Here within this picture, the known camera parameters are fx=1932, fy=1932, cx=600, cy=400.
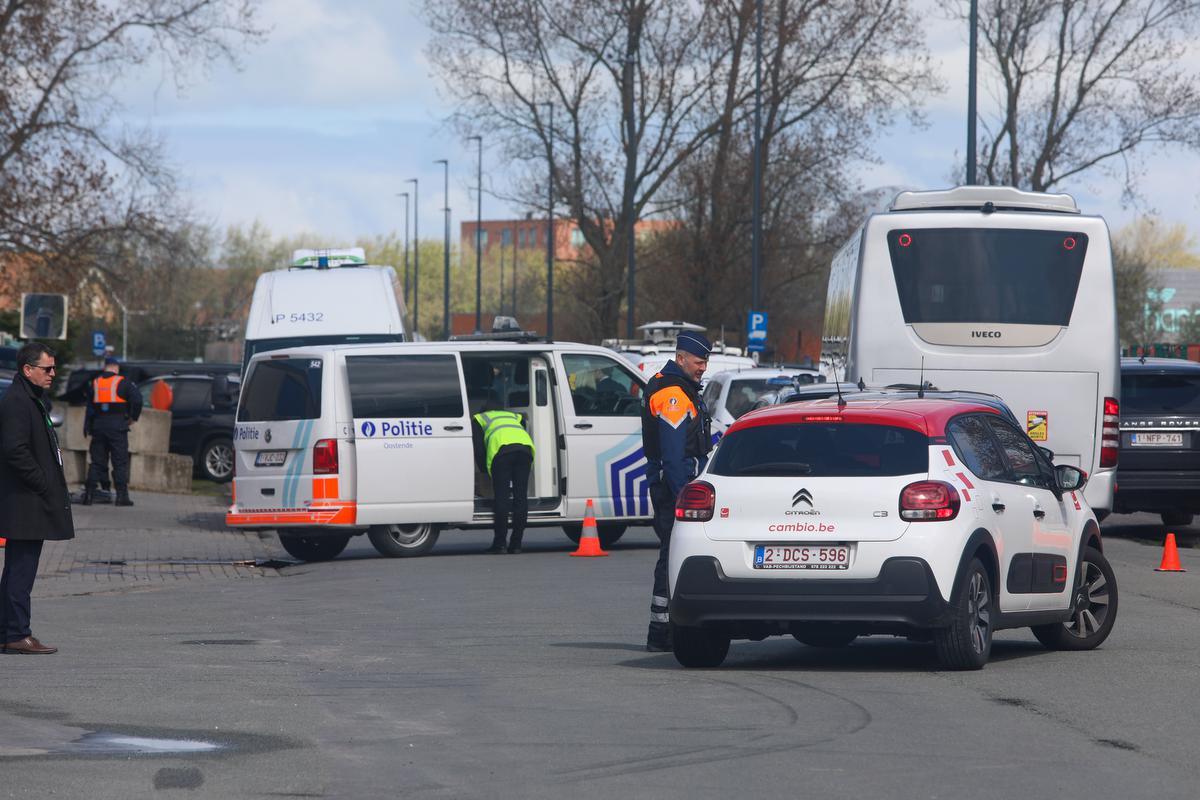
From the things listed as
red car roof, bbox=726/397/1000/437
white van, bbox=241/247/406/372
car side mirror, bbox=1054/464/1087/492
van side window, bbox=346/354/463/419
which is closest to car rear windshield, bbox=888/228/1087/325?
van side window, bbox=346/354/463/419

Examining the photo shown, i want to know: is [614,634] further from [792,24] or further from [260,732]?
[792,24]

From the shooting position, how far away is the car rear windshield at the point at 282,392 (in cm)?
1845

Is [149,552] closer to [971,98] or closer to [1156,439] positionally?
[1156,439]

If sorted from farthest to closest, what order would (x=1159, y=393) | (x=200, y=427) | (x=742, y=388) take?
1. (x=200, y=427)
2. (x=742, y=388)
3. (x=1159, y=393)

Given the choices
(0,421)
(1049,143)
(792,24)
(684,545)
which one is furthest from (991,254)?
(1049,143)

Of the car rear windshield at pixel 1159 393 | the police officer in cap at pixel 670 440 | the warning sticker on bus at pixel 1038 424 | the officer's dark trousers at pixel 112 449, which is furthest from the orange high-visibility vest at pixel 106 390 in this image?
the police officer in cap at pixel 670 440

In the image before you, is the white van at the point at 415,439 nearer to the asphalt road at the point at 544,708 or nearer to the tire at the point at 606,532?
the tire at the point at 606,532

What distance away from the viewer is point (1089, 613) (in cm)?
1142

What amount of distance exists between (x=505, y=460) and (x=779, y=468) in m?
8.59

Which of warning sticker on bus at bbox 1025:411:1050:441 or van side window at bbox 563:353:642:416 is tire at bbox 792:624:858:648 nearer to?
warning sticker on bus at bbox 1025:411:1050:441

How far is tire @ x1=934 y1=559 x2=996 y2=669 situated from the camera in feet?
32.2

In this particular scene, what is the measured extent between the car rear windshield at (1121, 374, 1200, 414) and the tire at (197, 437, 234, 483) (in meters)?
16.3

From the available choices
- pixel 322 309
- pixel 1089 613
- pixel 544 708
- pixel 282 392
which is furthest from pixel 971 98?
pixel 544 708

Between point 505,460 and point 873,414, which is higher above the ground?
point 873,414
